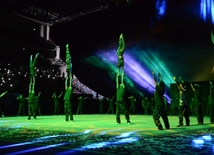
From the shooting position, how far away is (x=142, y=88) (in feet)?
105

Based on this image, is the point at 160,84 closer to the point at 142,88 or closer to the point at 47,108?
the point at 47,108

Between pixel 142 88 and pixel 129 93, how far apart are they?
2.19 m

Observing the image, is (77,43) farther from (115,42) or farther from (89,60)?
(115,42)

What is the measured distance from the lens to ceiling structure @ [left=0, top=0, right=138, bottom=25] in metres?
29.6

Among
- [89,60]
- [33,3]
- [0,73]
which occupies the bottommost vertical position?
[0,73]

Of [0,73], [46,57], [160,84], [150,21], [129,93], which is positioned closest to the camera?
[160,84]

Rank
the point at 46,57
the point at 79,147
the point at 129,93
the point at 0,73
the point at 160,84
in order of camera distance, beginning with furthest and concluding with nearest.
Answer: the point at 46,57 → the point at 129,93 → the point at 0,73 → the point at 160,84 → the point at 79,147

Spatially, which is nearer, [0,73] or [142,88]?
A: [0,73]

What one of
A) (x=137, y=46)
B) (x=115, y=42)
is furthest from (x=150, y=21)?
(x=115, y=42)

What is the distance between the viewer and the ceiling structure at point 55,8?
97.1ft

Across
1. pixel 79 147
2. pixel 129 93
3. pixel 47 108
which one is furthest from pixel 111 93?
pixel 79 147

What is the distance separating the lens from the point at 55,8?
3544cm

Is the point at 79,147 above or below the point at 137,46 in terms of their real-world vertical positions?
below

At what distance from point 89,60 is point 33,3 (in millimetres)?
9953
